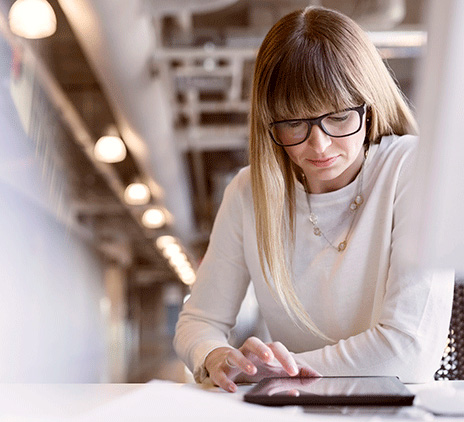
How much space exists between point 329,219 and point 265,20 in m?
4.97

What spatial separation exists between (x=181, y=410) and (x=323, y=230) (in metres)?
0.72

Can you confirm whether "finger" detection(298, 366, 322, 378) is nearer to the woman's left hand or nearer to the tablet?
the woman's left hand

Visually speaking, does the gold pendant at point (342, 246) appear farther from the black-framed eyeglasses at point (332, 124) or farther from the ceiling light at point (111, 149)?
the ceiling light at point (111, 149)

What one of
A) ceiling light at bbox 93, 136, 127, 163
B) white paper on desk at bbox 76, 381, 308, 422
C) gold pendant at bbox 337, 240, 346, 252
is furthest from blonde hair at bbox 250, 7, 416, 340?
ceiling light at bbox 93, 136, 127, 163

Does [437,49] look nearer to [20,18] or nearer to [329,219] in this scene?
[329,219]

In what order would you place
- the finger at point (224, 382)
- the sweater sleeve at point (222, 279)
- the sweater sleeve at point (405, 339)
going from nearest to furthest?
the finger at point (224, 382), the sweater sleeve at point (405, 339), the sweater sleeve at point (222, 279)

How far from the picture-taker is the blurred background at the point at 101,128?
453 centimetres

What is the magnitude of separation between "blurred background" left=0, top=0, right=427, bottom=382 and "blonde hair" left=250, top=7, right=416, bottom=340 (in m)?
0.40

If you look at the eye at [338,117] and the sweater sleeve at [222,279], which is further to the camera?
the sweater sleeve at [222,279]

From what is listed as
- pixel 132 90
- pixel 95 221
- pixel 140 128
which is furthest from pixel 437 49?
pixel 95 221

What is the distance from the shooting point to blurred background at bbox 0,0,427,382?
4528 mm

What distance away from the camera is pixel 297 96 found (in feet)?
3.95

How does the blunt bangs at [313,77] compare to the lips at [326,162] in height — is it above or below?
above

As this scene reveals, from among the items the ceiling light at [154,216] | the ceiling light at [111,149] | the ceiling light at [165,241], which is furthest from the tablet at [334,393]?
the ceiling light at [165,241]
